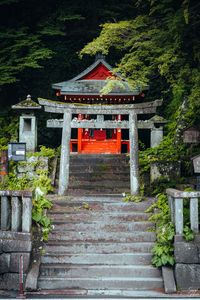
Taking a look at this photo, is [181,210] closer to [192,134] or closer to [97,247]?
[97,247]

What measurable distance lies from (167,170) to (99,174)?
303 cm

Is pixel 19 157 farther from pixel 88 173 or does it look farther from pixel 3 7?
pixel 3 7

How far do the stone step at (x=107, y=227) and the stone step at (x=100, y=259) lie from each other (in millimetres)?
1007

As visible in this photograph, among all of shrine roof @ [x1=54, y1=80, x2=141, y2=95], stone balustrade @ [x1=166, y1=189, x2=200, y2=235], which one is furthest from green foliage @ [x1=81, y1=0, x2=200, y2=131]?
shrine roof @ [x1=54, y1=80, x2=141, y2=95]

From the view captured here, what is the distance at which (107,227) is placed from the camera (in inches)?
422

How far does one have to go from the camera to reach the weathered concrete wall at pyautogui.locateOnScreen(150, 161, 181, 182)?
46.7 feet

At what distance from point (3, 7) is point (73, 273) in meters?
18.6

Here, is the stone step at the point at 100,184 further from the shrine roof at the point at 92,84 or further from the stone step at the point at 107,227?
the shrine roof at the point at 92,84

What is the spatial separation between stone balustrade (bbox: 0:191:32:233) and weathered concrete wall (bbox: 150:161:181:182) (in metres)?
5.85

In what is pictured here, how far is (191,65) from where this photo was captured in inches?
466

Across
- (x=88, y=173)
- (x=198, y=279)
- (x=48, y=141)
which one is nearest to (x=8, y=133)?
Answer: (x=48, y=141)

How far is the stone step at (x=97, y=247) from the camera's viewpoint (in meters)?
9.88

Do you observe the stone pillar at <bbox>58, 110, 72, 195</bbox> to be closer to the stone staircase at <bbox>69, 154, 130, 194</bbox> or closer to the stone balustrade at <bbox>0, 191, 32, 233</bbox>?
the stone staircase at <bbox>69, 154, 130, 194</bbox>

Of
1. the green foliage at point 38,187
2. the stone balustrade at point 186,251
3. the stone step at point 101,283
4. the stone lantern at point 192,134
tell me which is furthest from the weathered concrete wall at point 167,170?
the stone step at point 101,283
